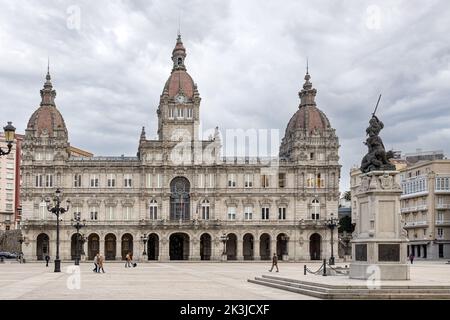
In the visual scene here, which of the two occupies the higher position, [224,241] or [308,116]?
[308,116]

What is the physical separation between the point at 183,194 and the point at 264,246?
14.0 metres

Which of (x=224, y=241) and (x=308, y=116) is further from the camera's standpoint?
(x=308, y=116)

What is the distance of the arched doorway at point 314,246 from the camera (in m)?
106

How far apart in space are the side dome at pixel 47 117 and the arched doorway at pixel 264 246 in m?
32.0

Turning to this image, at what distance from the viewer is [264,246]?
353ft

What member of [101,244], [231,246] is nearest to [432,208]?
[231,246]

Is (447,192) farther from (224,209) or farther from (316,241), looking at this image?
(224,209)

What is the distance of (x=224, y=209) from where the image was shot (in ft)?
346

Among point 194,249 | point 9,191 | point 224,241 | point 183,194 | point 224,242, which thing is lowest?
point 194,249

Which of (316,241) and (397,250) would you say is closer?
(397,250)

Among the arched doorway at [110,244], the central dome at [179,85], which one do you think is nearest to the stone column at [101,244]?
the arched doorway at [110,244]

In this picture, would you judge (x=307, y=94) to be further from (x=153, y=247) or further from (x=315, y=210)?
(x=153, y=247)

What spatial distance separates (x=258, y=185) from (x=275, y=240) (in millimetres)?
8146
